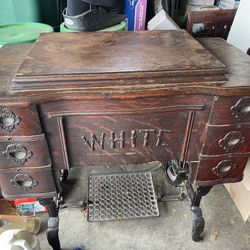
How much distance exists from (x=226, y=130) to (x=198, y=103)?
0.14m

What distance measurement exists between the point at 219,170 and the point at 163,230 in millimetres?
495

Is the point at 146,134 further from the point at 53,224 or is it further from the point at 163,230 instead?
the point at 163,230

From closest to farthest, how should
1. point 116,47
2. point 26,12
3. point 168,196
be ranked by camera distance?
point 116,47 < point 26,12 < point 168,196

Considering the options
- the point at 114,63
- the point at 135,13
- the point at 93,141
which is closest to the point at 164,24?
the point at 135,13

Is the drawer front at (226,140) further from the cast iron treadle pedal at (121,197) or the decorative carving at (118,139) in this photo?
the cast iron treadle pedal at (121,197)

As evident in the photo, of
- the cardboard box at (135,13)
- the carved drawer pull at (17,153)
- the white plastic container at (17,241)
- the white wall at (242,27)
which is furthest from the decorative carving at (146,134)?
the white wall at (242,27)

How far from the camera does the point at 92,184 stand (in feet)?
4.80

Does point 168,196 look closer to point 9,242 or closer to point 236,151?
point 236,151

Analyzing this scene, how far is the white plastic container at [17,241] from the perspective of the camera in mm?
904

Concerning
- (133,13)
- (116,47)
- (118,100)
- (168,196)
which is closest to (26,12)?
(133,13)

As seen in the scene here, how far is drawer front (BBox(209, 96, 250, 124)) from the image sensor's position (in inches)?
31.1

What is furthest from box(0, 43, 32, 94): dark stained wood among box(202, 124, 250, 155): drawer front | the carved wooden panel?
box(202, 124, 250, 155): drawer front

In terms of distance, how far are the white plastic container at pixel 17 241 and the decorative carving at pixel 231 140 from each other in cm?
74

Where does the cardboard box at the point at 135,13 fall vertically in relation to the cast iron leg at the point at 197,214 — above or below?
above
